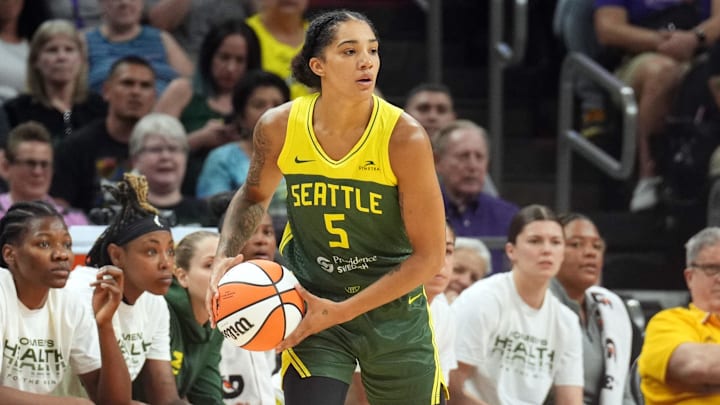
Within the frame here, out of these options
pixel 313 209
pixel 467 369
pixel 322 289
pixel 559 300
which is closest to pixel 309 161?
pixel 313 209

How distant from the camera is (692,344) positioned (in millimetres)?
6129

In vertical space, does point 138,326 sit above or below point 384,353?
below

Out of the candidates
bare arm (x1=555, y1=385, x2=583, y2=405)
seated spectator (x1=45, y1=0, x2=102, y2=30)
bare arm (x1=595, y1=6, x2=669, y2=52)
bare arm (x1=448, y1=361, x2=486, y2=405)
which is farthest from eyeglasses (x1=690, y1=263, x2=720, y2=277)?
seated spectator (x1=45, y1=0, x2=102, y2=30)

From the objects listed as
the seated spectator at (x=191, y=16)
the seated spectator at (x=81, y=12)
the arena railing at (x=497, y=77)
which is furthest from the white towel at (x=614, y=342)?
the seated spectator at (x=81, y=12)

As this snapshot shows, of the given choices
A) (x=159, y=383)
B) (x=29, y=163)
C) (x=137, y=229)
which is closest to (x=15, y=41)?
(x=29, y=163)

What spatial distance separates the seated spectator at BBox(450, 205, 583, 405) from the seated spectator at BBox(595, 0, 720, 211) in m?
2.26

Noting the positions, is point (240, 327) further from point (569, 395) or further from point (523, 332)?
point (569, 395)

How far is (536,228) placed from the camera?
6.54 meters

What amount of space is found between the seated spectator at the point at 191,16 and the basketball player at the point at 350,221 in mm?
4643

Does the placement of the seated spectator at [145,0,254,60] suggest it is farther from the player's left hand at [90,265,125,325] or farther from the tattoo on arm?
the tattoo on arm

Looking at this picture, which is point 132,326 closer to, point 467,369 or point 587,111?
point 467,369

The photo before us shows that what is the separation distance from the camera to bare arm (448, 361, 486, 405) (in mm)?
6138

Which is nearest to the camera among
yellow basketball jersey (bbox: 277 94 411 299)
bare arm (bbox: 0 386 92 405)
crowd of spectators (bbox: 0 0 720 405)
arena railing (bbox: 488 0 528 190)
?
yellow basketball jersey (bbox: 277 94 411 299)

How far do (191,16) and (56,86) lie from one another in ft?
4.64
